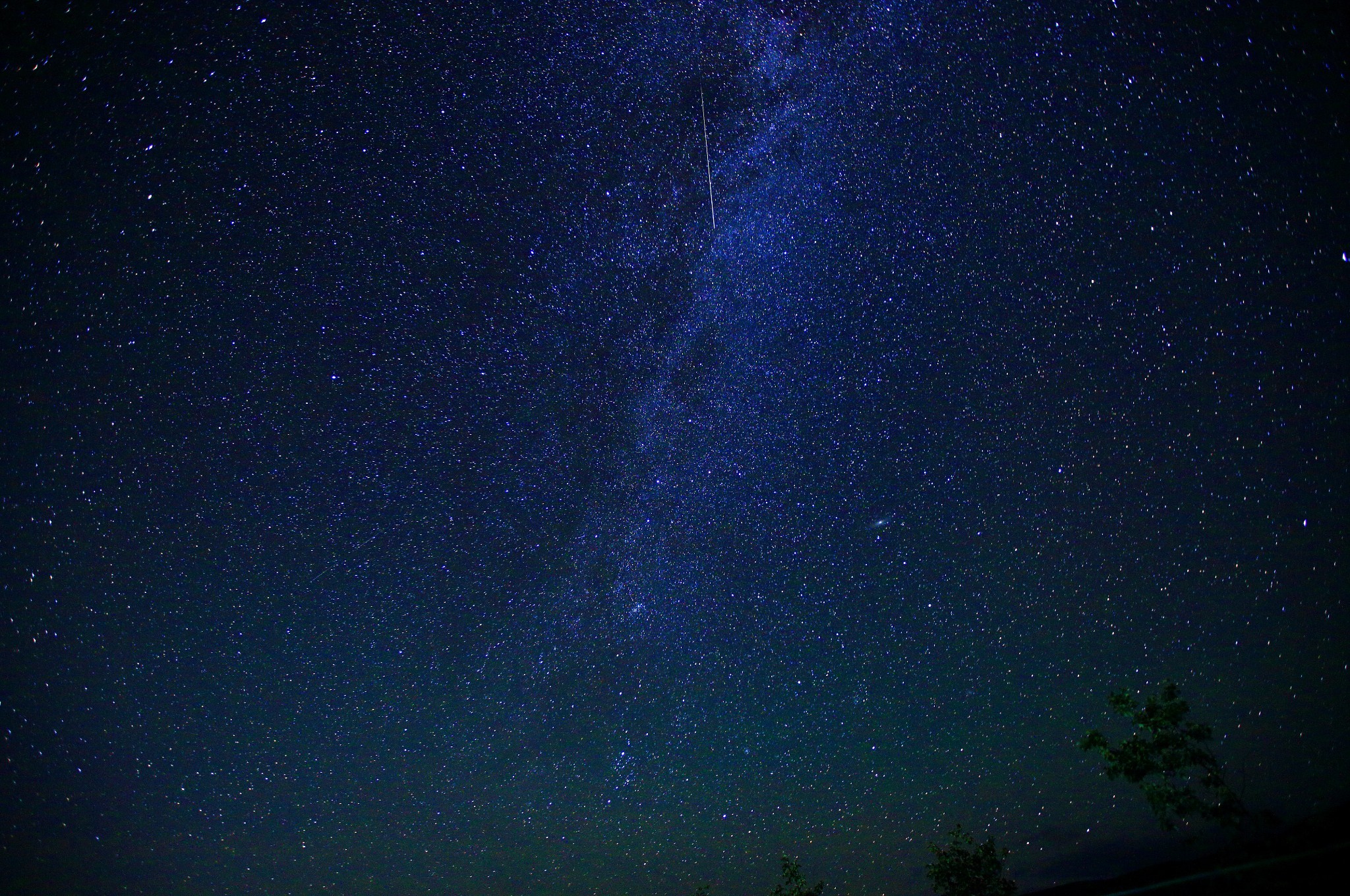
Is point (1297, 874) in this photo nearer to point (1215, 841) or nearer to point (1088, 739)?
point (1088, 739)

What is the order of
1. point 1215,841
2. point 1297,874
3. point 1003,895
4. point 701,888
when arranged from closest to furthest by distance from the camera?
point 1297,874 < point 1215,841 < point 1003,895 < point 701,888

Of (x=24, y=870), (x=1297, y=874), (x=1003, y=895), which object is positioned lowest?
(x=1003, y=895)

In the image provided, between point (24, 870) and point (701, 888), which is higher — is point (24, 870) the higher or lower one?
the higher one

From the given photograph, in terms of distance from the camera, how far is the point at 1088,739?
512 inches

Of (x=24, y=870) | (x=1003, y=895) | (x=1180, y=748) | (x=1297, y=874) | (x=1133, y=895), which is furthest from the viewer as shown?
(x=24, y=870)

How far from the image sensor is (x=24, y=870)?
39281 millimetres

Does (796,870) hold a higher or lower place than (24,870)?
lower

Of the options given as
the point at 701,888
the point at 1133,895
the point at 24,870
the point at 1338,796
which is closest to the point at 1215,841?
the point at 701,888

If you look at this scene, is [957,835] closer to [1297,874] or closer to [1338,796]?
[1297,874]

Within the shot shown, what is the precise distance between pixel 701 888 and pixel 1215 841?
53.2 ft

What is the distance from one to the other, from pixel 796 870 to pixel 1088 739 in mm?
12210

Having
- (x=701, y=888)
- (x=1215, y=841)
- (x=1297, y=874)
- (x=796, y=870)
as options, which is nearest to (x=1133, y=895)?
(x=1297, y=874)

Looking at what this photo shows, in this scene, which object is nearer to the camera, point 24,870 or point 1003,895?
point 1003,895

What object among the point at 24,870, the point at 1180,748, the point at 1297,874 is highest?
the point at 24,870
